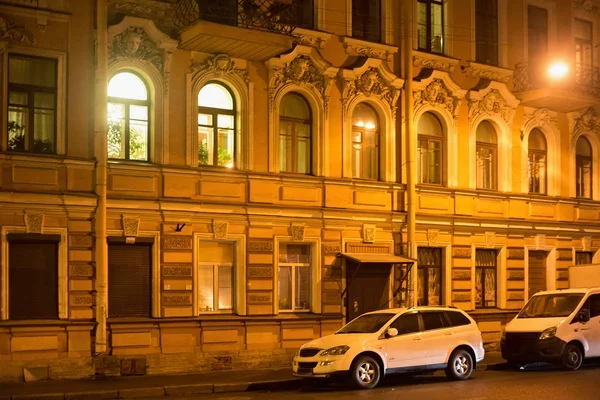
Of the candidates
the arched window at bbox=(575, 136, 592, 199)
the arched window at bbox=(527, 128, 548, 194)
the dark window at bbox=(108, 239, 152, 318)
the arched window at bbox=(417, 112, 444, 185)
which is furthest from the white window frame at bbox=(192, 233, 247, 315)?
the arched window at bbox=(575, 136, 592, 199)

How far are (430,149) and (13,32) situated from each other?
12186 mm

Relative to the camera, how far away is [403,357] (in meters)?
18.7

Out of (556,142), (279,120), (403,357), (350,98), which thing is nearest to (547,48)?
(556,142)

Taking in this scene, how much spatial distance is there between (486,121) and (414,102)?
10.6ft

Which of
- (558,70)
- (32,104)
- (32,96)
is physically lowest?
(32,104)

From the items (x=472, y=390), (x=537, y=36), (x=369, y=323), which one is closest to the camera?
(x=472, y=390)

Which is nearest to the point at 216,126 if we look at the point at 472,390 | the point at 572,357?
the point at 472,390

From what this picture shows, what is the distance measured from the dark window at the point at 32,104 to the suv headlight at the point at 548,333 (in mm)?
12184

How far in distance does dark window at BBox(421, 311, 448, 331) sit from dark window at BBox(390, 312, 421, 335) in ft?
0.65

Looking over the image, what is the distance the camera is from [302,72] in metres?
22.9

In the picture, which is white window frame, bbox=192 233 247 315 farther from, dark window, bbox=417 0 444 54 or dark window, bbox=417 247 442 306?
dark window, bbox=417 0 444 54

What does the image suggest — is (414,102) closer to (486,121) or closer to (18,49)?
(486,121)

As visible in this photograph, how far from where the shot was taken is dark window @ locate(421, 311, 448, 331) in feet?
63.6

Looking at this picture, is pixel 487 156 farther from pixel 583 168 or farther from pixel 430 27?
pixel 583 168
